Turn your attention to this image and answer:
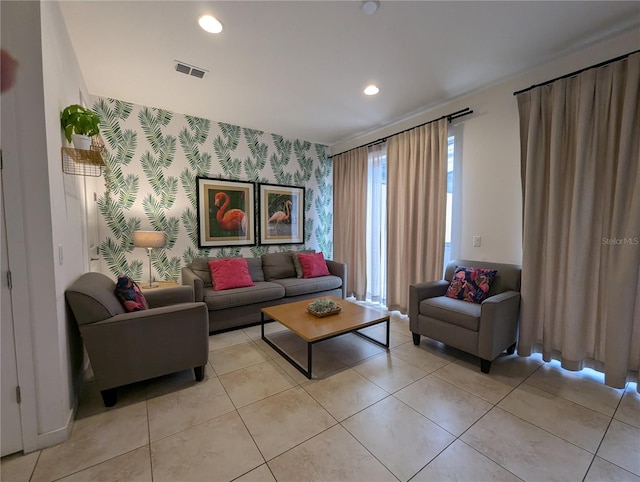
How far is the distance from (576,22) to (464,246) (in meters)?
2.04

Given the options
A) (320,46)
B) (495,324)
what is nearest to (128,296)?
(320,46)

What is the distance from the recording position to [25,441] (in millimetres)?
1504

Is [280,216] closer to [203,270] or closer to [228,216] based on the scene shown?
[228,216]

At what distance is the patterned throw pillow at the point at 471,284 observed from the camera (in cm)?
263

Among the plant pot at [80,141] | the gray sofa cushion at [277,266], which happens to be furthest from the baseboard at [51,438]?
the gray sofa cushion at [277,266]

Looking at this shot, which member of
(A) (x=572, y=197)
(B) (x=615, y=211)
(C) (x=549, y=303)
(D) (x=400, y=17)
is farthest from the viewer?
(C) (x=549, y=303)

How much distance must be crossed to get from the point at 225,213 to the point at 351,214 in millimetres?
2014

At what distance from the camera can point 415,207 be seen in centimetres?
353

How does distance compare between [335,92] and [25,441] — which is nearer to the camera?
[25,441]

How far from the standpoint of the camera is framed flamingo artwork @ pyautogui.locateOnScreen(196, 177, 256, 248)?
3812 mm

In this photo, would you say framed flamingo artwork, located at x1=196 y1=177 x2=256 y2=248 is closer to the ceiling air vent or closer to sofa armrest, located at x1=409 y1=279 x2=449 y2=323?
the ceiling air vent

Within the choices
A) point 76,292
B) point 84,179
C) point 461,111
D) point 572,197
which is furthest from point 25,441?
point 461,111

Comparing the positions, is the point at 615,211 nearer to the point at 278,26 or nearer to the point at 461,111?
the point at 461,111

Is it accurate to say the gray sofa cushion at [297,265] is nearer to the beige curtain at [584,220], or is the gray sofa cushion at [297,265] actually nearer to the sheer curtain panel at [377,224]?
the sheer curtain panel at [377,224]
